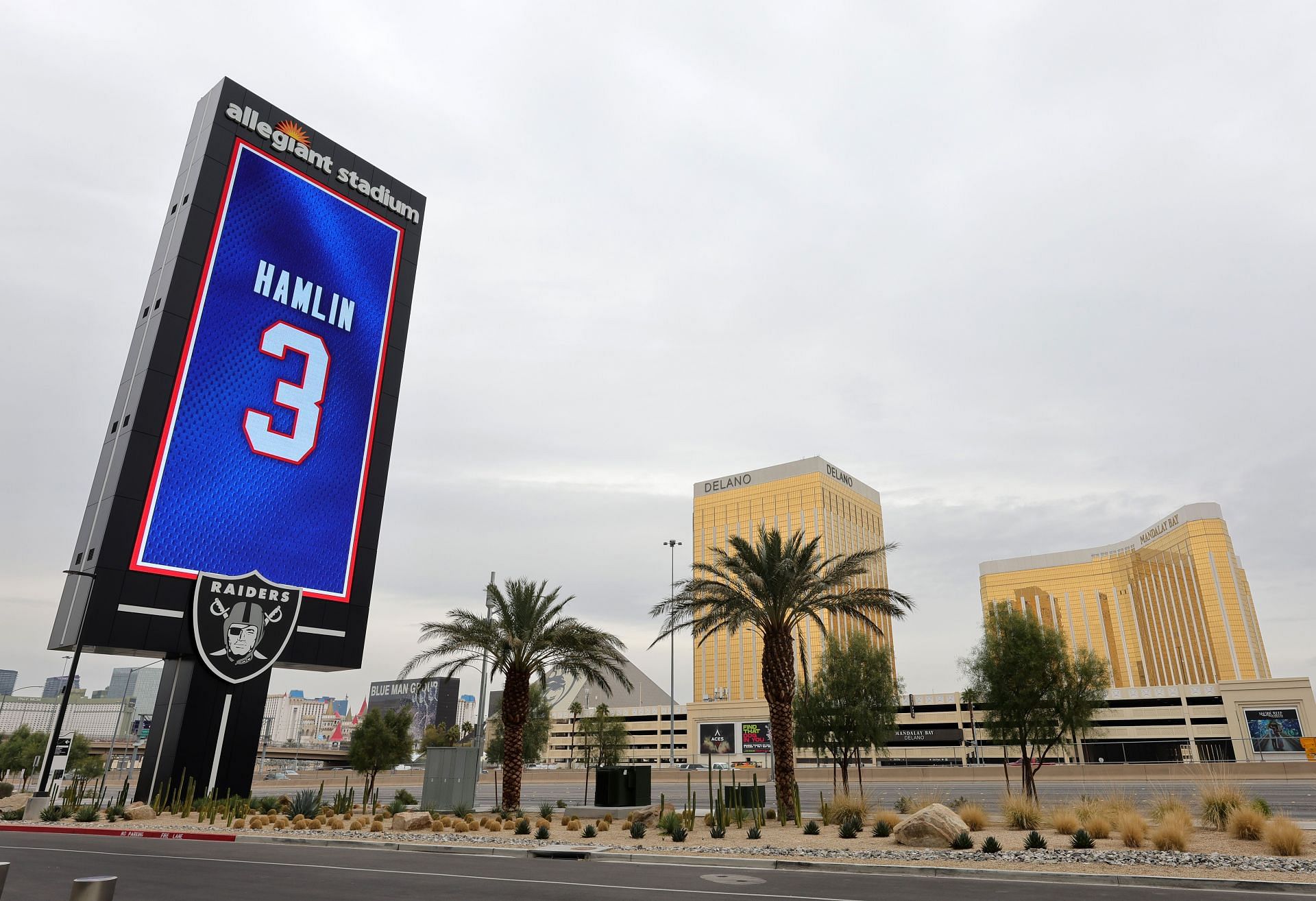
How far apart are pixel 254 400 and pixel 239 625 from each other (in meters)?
9.71

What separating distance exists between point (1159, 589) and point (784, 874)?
168634 millimetres

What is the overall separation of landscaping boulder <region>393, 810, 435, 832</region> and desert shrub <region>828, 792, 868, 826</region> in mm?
12032

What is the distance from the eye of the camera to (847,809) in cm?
2234

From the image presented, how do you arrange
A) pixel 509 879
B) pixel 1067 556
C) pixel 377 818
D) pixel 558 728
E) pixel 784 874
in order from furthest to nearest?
pixel 1067 556 < pixel 558 728 < pixel 377 818 < pixel 784 874 < pixel 509 879

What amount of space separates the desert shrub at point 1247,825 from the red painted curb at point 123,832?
82.1 feet

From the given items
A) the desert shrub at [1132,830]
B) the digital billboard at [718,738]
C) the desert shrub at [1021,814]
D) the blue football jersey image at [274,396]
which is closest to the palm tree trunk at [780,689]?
the desert shrub at [1021,814]

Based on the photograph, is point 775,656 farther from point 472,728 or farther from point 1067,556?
point 1067,556

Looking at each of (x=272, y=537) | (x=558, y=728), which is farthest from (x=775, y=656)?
(x=558, y=728)

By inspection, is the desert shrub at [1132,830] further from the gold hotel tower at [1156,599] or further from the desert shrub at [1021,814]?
the gold hotel tower at [1156,599]

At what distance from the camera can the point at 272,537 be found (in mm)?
32562

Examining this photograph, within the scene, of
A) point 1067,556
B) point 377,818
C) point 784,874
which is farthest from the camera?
point 1067,556

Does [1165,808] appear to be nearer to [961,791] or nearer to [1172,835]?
[1172,835]

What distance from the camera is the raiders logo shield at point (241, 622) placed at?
29750mm

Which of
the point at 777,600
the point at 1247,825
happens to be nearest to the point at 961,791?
the point at 777,600
